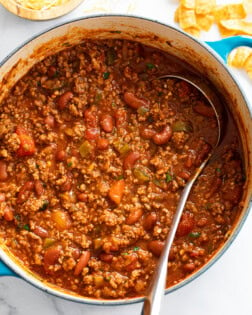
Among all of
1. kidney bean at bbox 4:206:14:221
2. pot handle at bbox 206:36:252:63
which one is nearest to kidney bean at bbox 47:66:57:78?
kidney bean at bbox 4:206:14:221

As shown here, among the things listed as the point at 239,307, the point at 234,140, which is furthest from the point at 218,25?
the point at 239,307

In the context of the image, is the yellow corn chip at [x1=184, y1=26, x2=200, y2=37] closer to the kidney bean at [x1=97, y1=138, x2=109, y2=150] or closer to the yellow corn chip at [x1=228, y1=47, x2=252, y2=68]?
the yellow corn chip at [x1=228, y1=47, x2=252, y2=68]

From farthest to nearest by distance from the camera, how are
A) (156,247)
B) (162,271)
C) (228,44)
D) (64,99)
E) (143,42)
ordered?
1. (143,42)
2. (64,99)
3. (156,247)
4. (228,44)
5. (162,271)

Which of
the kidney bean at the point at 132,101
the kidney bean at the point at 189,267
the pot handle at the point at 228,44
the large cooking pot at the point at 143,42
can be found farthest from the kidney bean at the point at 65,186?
the pot handle at the point at 228,44

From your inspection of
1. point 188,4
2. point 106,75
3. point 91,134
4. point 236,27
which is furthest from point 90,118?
point 236,27

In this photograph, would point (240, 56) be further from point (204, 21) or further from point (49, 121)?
point (49, 121)

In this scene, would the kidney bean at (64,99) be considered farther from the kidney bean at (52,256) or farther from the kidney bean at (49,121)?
the kidney bean at (52,256)
